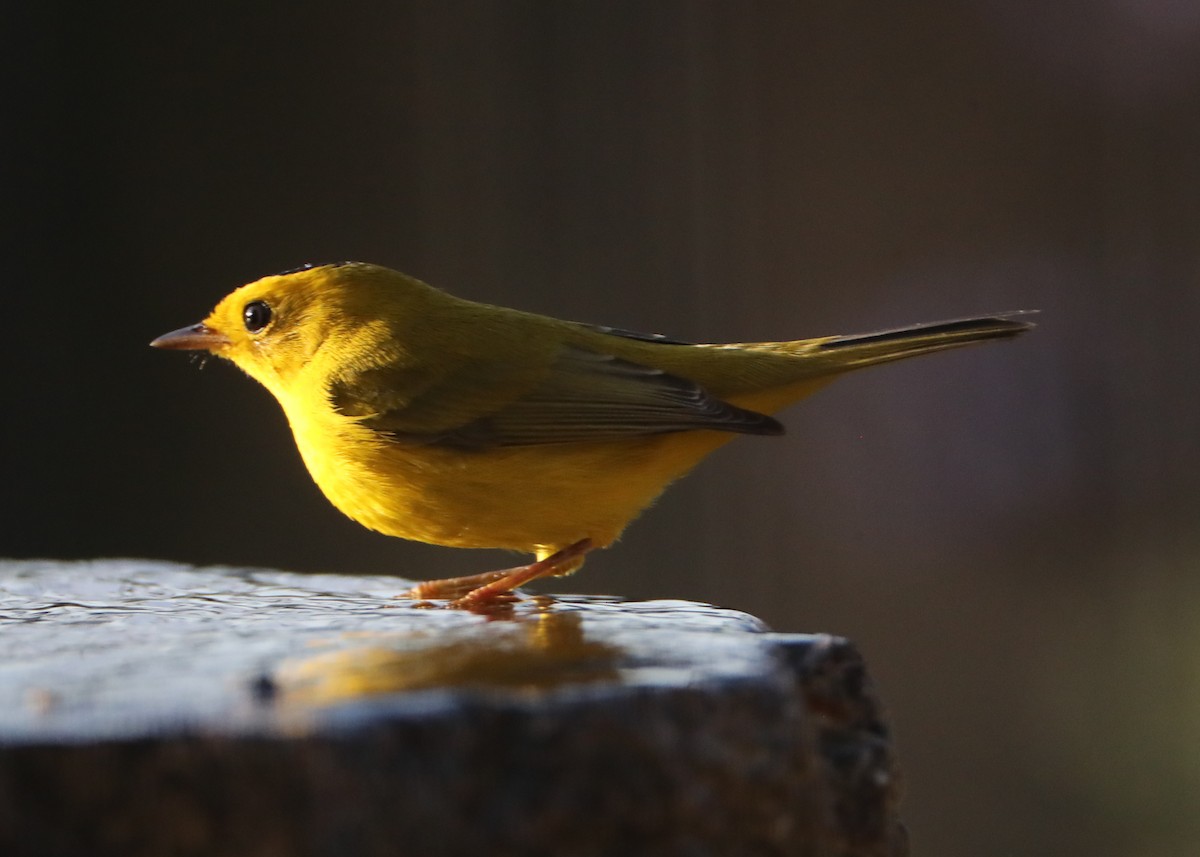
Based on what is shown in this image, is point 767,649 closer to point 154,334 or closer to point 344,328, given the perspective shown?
point 344,328

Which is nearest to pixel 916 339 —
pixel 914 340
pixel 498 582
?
pixel 914 340

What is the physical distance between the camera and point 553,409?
338 centimetres

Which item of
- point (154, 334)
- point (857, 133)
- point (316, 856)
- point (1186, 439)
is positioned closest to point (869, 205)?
point (857, 133)

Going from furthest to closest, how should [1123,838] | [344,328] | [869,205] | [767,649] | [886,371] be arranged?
[886,371], [869,205], [1123,838], [344,328], [767,649]

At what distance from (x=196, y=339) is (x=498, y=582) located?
1.32 m

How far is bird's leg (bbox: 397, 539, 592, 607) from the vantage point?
3244mm

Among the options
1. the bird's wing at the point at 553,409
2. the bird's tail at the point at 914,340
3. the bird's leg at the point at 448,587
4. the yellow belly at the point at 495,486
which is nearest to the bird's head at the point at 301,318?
the bird's wing at the point at 553,409

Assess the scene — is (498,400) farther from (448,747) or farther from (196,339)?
(448,747)

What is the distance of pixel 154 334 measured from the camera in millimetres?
7496

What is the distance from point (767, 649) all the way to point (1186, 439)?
4.21 meters

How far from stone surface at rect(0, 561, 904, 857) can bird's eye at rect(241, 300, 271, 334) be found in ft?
5.90

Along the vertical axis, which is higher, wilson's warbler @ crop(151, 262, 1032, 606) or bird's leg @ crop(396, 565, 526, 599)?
wilson's warbler @ crop(151, 262, 1032, 606)

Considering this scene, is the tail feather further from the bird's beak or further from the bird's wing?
the bird's beak

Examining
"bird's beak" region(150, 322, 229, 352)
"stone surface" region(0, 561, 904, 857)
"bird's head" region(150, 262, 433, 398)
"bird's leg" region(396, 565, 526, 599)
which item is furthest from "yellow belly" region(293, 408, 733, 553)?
"stone surface" region(0, 561, 904, 857)
